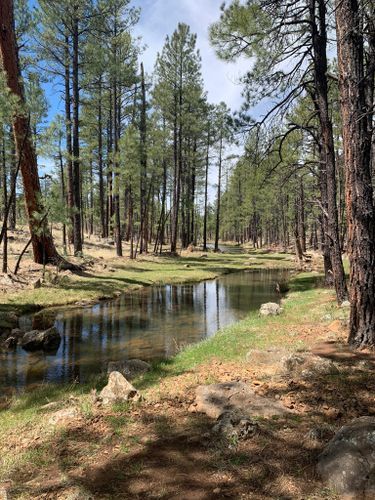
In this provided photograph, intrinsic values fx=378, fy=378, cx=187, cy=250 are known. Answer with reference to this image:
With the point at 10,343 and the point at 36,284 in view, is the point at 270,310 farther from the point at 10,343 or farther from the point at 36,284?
the point at 36,284

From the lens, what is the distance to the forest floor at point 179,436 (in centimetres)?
352

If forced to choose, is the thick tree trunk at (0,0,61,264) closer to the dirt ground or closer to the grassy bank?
the grassy bank

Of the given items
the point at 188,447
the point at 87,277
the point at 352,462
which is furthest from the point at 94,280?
the point at 352,462

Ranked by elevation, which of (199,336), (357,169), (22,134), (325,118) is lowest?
(199,336)

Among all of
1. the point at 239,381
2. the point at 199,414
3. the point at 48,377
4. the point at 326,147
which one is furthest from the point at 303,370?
the point at 326,147

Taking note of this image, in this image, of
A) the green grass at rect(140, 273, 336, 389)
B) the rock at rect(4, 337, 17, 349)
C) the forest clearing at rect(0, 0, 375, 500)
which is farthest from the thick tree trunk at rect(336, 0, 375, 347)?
the rock at rect(4, 337, 17, 349)

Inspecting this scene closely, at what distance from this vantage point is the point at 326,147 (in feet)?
36.0

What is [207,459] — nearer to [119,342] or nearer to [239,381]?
[239,381]

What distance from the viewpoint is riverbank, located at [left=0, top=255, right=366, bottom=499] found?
352 cm

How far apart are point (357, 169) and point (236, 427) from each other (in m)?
4.76

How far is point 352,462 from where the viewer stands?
3.29 metres

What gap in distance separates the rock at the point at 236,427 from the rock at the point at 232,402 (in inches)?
10.6

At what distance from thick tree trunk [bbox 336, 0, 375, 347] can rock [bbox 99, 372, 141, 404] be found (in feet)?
13.6

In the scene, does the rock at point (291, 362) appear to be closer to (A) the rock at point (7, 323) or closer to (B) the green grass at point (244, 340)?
(B) the green grass at point (244, 340)
